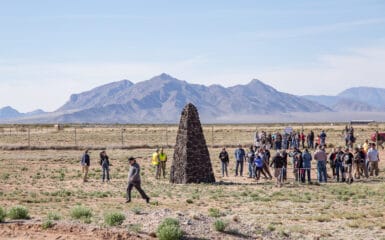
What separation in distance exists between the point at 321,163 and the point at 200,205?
8.99m

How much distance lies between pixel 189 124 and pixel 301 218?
11.1 metres

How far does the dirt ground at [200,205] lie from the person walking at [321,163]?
1.63 ft

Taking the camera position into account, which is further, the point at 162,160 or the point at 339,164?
the point at 162,160

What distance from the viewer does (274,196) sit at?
79.7 feet

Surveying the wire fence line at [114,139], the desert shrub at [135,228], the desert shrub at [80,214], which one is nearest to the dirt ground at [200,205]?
the desert shrub at [135,228]

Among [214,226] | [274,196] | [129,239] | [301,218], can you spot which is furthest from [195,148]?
[129,239]

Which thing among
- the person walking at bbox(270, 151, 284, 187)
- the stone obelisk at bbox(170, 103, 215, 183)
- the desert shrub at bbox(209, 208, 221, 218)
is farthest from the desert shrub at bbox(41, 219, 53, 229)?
the person walking at bbox(270, 151, 284, 187)

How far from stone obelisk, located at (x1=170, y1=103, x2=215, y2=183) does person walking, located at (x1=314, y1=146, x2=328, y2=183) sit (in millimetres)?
5051

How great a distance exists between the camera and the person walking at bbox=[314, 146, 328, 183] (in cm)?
2838

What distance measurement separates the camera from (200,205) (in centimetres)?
2211

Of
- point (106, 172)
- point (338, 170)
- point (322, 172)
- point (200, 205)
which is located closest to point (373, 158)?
point (338, 170)

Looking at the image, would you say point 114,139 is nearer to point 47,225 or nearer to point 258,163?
point 258,163

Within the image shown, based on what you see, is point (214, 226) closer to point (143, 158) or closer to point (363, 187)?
point (363, 187)

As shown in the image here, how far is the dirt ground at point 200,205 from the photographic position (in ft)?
48.2
